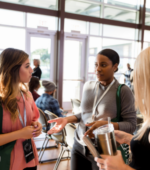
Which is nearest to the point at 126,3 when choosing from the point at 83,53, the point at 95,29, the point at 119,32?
the point at 119,32

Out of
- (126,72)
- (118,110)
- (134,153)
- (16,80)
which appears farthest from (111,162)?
(126,72)

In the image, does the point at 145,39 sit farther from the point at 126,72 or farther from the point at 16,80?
the point at 16,80

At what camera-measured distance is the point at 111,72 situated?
5.12 ft

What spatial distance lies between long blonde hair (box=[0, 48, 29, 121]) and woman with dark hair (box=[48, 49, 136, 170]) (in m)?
0.35

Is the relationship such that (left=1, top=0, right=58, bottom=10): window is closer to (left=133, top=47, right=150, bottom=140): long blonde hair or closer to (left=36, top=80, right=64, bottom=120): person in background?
(left=36, top=80, right=64, bottom=120): person in background

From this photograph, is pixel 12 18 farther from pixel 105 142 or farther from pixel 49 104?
pixel 105 142

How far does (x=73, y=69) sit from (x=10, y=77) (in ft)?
20.7

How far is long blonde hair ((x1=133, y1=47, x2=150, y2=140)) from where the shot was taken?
0.91 metres

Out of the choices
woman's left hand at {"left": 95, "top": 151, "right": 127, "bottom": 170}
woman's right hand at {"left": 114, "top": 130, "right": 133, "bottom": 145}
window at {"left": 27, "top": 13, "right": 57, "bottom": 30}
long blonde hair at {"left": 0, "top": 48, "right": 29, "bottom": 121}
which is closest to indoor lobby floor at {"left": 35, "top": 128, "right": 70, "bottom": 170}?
long blonde hair at {"left": 0, "top": 48, "right": 29, "bottom": 121}

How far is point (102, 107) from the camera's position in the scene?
1470 mm

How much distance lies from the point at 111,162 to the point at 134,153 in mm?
137

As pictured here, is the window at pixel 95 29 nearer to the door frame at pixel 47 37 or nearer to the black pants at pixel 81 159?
the door frame at pixel 47 37

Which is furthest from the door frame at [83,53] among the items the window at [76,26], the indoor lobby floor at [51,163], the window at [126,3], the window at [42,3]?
the indoor lobby floor at [51,163]

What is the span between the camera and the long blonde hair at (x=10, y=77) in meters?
1.43
